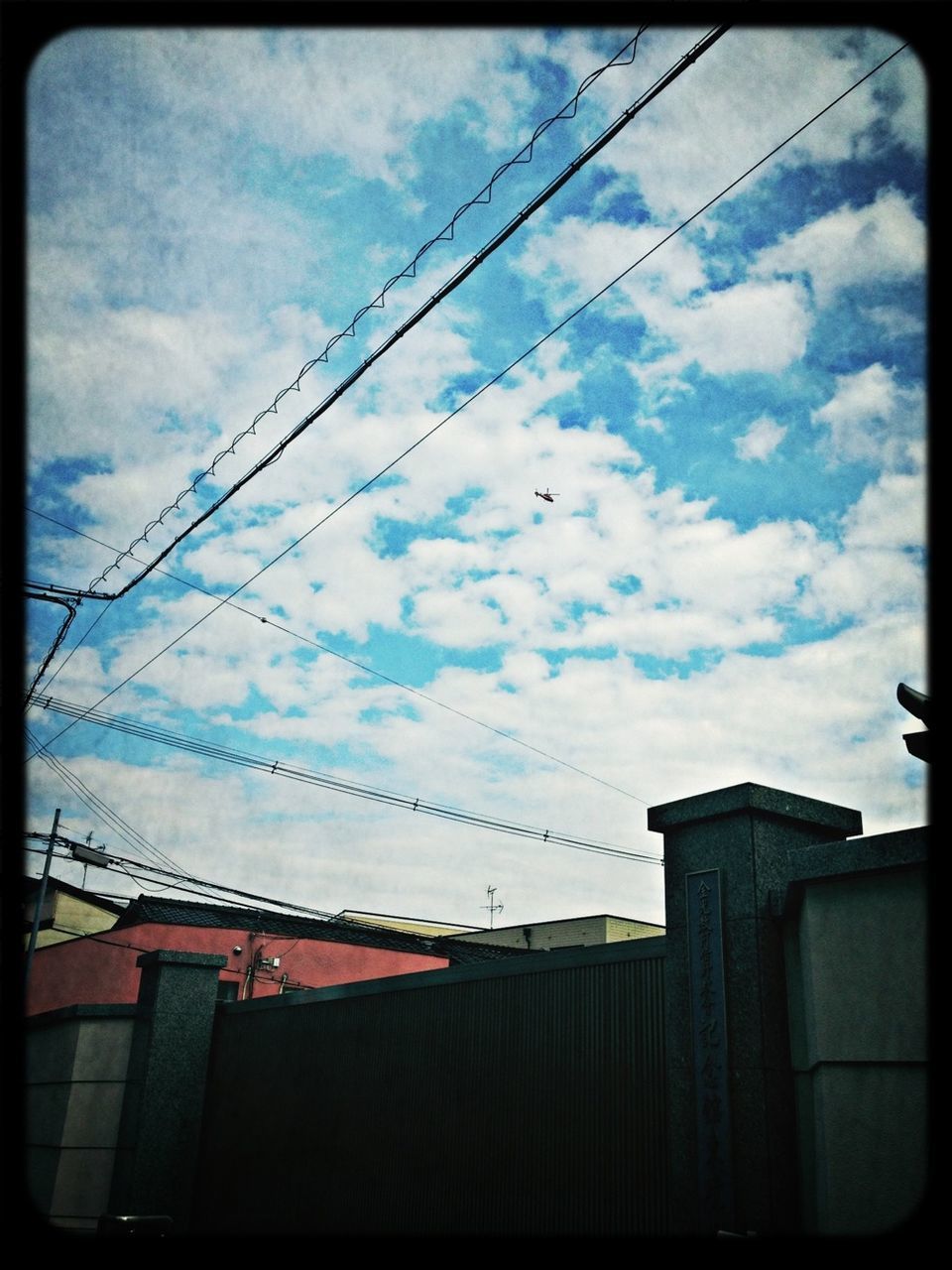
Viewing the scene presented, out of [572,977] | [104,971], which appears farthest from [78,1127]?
[104,971]

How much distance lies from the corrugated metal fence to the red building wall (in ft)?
53.4

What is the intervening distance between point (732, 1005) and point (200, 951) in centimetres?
2688

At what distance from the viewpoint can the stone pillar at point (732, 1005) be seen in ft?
20.8

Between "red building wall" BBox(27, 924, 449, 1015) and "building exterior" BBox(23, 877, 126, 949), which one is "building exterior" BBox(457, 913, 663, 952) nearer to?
"red building wall" BBox(27, 924, 449, 1015)

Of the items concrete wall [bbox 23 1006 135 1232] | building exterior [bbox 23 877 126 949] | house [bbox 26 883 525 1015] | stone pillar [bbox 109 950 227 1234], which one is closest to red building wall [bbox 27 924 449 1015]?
house [bbox 26 883 525 1015]

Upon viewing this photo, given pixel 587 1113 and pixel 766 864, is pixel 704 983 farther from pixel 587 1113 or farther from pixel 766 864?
pixel 587 1113

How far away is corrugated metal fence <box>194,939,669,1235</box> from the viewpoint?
309 inches

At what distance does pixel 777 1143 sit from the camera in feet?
20.6

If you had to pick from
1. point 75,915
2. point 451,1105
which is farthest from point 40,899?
point 451,1105

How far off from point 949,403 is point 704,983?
4.77m

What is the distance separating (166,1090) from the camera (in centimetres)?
1371

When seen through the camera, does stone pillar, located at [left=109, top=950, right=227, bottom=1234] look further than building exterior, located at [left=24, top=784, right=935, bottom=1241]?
Yes

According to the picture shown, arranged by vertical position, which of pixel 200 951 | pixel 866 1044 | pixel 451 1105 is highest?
pixel 200 951

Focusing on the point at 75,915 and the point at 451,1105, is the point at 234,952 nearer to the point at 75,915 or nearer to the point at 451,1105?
the point at 75,915
